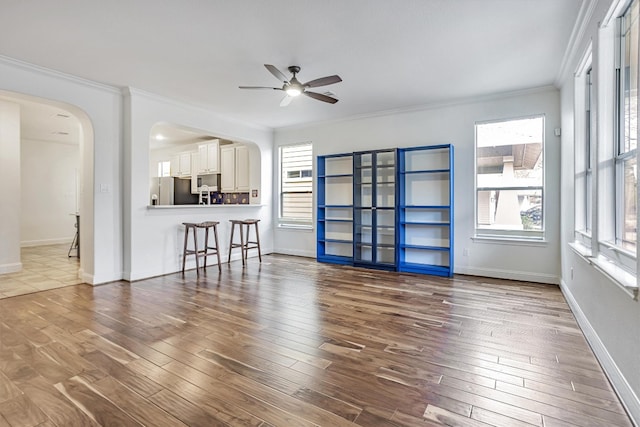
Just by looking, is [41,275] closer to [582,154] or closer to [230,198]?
[230,198]

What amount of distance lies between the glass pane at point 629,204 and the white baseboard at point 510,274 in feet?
8.36

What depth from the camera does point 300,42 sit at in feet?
10.6

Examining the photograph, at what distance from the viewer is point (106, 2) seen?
2.58 metres

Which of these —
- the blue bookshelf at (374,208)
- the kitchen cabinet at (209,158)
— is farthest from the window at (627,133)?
the kitchen cabinet at (209,158)

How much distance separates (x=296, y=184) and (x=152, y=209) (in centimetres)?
284

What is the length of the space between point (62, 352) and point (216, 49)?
2.92 meters

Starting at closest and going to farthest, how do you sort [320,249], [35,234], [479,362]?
[479,362]
[320,249]
[35,234]

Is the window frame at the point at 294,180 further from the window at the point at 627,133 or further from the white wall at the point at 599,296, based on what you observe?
the window at the point at 627,133

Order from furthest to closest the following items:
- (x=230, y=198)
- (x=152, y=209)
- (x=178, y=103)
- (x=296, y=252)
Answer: (x=230, y=198)
(x=296, y=252)
(x=178, y=103)
(x=152, y=209)

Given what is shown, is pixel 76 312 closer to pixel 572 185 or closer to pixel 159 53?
pixel 159 53

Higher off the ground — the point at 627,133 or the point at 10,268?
the point at 627,133

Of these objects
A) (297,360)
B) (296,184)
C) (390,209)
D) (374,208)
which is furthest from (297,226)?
(297,360)

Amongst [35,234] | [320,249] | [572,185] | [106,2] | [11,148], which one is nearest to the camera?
[106,2]

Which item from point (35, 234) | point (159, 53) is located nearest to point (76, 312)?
point (159, 53)
